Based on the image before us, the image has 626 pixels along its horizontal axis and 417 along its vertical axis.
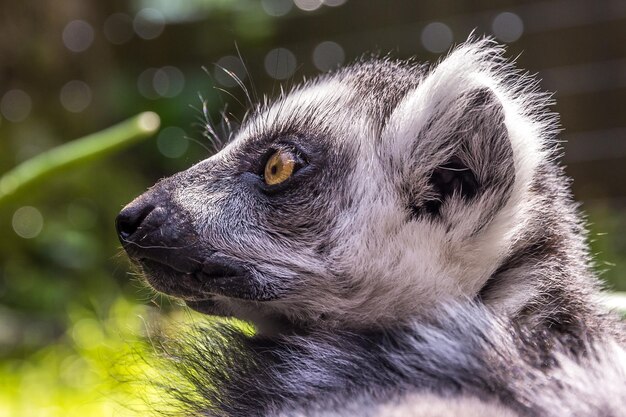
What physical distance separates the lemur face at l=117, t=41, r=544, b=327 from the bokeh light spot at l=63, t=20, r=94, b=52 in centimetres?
403

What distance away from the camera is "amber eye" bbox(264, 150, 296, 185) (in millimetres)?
1636

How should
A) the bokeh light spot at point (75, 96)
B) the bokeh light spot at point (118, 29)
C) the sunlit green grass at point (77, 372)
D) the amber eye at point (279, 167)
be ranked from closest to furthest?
1. the amber eye at point (279, 167)
2. the sunlit green grass at point (77, 372)
3. the bokeh light spot at point (75, 96)
4. the bokeh light spot at point (118, 29)

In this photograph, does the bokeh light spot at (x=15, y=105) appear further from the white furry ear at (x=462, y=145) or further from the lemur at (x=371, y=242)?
the white furry ear at (x=462, y=145)

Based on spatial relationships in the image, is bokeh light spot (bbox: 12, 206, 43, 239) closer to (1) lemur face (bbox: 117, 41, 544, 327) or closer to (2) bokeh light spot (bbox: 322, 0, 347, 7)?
(2) bokeh light spot (bbox: 322, 0, 347, 7)

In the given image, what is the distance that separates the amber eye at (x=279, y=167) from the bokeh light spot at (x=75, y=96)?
3.90m

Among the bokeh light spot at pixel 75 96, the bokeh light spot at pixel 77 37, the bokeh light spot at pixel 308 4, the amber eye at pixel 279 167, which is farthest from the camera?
the bokeh light spot at pixel 77 37

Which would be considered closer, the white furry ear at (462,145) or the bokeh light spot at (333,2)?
the white furry ear at (462,145)

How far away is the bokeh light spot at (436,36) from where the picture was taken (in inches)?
188

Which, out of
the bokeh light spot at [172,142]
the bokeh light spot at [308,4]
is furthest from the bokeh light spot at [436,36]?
the bokeh light spot at [172,142]

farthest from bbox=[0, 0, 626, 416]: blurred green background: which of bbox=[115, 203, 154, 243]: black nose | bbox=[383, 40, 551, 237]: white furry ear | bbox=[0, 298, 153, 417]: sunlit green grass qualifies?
bbox=[383, 40, 551, 237]: white furry ear

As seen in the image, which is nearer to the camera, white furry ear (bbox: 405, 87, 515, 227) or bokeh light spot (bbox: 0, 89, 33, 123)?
white furry ear (bbox: 405, 87, 515, 227)

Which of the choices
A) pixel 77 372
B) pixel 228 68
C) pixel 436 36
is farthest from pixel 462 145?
pixel 228 68

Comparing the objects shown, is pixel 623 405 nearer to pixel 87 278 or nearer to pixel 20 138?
pixel 87 278

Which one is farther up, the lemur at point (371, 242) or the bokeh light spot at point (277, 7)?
the bokeh light spot at point (277, 7)
